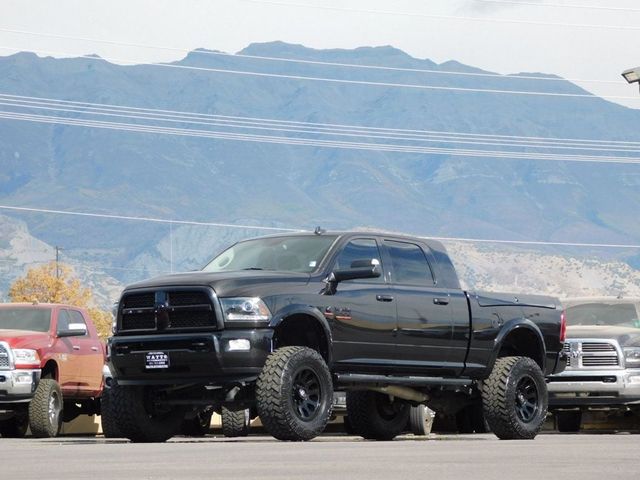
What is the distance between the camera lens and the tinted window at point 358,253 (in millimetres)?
17250

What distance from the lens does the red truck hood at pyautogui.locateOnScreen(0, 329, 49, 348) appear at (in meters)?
21.8

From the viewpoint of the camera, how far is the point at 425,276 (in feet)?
59.9

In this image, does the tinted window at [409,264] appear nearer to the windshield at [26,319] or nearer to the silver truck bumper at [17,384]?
the silver truck bumper at [17,384]

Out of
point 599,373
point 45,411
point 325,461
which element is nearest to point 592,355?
point 599,373

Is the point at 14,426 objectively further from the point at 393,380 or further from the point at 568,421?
the point at 393,380

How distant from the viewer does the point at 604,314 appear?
988 inches

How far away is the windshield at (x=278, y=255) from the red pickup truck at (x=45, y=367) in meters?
4.75

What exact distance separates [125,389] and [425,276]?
3.62 metres

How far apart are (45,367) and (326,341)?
7369 millimetres

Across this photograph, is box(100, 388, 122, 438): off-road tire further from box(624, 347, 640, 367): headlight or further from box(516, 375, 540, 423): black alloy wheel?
box(624, 347, 640, 367): headlight

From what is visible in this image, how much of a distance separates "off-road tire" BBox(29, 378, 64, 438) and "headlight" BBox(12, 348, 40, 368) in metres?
0.29

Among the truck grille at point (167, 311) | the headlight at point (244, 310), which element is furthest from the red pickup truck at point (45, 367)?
the headlight at point (244, 310)

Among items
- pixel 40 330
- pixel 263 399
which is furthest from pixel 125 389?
pixel 40 330

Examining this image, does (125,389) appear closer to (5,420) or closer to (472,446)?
(472,446)
